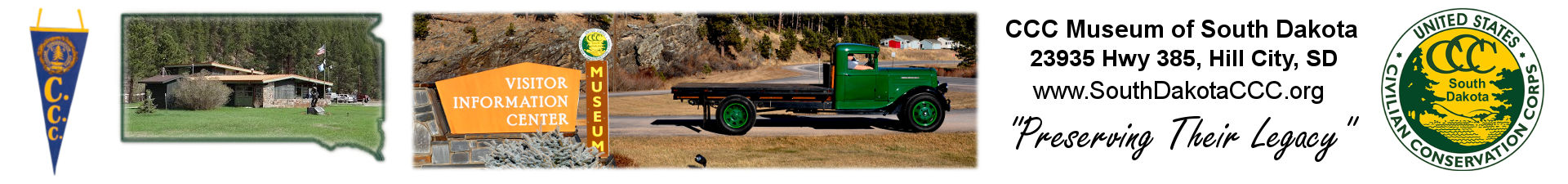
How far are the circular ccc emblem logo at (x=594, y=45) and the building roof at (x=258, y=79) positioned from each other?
3.44 metres

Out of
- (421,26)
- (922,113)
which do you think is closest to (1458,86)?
(922,113)

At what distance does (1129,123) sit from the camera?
1039 centimetres

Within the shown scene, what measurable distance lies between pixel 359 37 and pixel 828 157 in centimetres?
567

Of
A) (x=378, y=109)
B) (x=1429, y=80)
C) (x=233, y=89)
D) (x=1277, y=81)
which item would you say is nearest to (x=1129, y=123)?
(x=1277, y=81)

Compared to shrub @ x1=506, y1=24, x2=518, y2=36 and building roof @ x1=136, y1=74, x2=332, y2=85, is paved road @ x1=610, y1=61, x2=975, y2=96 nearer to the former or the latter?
shrub @ x1=506, y1=24, x2=518, y2=36

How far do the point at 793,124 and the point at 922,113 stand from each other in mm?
1742

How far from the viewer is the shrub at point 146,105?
431 inches

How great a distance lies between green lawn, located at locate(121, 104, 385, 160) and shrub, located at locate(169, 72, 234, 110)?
84 millimetres

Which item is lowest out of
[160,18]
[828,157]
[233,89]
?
[828,157]

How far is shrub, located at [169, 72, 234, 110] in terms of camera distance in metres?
11.1

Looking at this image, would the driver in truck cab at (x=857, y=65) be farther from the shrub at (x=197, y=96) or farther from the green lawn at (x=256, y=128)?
the shrub at (x=197, y=96)

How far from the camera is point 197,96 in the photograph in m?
11.1

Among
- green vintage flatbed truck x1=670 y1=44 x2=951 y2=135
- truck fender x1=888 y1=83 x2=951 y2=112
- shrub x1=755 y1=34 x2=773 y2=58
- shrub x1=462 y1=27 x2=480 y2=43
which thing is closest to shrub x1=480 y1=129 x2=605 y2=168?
green vintage flatbed truck x1=670 y1=44 x2=951 y2=135

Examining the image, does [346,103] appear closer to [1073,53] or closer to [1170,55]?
[1073,53]
